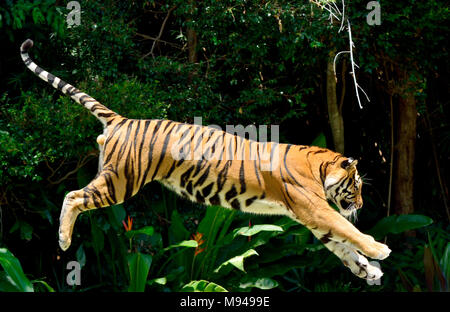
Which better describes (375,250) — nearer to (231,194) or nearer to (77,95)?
(231,194)

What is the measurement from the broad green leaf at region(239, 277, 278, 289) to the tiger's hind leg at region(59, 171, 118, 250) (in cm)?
226

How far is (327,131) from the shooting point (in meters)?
8.81

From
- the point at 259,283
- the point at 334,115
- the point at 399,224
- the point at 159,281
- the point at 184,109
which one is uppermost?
the point at 184,109

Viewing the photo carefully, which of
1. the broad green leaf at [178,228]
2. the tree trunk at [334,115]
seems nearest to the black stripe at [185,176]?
the broad green leaf at [178,228]

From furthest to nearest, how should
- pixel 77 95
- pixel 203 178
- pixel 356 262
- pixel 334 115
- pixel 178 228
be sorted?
pixel 334 115, pixel 178 228, pixel 77 95, pixel 356 262, pixel 203 178

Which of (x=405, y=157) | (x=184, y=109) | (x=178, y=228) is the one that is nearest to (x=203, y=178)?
(x=178, y=228)

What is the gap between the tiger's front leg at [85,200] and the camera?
4.87 meters

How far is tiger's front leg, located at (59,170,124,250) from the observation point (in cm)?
487

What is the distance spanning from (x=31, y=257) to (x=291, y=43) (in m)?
3.71

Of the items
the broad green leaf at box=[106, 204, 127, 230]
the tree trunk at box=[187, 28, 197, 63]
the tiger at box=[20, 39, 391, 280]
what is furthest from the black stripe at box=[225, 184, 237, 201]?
the tree trunk at box=[187, 28, 197, 63]

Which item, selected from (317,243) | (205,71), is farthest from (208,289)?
(205,71)

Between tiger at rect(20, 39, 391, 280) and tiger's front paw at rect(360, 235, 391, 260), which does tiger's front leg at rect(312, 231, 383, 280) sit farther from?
tiger's front paw at rect(360, 235, 391, 260)

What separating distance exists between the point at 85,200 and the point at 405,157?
4790mm

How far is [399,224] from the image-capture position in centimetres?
738
